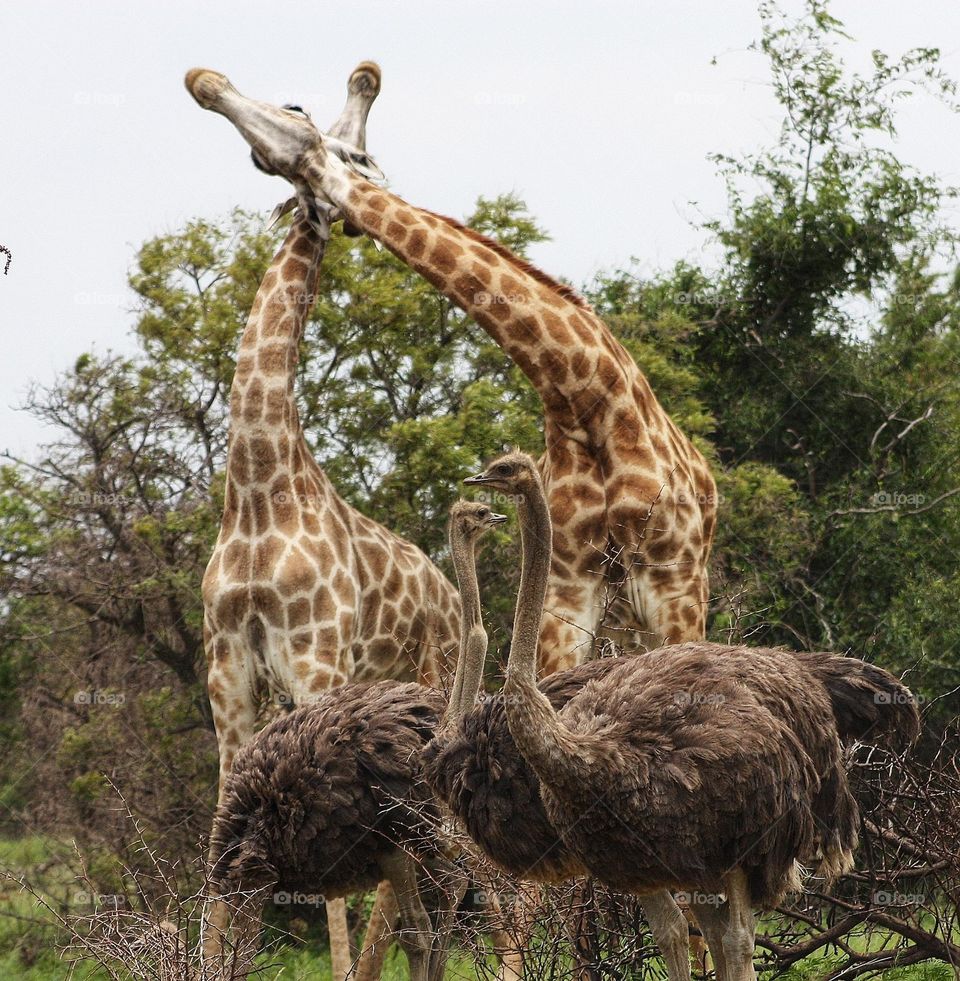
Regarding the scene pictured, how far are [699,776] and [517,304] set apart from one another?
10.3ft

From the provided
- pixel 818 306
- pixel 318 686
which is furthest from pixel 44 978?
pixel 818 306

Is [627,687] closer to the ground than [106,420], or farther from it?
closer to the ground

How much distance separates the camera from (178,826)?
10742 mm

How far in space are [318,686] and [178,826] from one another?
11.2 feet

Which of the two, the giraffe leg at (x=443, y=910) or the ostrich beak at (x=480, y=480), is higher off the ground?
the ostrich beak at (x=480, y=480)

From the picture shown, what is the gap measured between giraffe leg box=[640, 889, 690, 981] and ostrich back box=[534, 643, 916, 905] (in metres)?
0.22

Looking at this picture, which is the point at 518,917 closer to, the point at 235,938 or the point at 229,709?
the point at 235,938

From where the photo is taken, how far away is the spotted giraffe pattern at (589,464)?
7344 millimetres

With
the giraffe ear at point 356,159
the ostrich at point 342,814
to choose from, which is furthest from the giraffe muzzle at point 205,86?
the ostrich at point 342,814

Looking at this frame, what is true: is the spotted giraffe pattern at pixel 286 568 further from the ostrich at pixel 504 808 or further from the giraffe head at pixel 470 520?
the ostrich at pixel 504 808

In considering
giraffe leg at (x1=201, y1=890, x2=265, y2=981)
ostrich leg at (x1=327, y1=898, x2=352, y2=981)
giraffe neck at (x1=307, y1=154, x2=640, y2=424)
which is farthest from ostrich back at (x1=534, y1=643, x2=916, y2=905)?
ostrich leg at (x1=327, y1=898, x2=352, y2=981)

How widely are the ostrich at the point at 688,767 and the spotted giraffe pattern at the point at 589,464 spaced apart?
1585 mm

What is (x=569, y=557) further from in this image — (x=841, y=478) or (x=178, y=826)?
(x=841, y=478)

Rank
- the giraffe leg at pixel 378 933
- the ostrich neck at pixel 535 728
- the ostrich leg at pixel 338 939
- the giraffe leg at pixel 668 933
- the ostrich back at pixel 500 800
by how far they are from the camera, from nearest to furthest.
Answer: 1. the ostrich neck at pixel 535 728
2. the ostrich back at pixel 500 800
3. the giraffe leg at pixel 668 933
4. the giraffe leg at pixel 378 933
5. the ostrich leg at pixel 338 939
